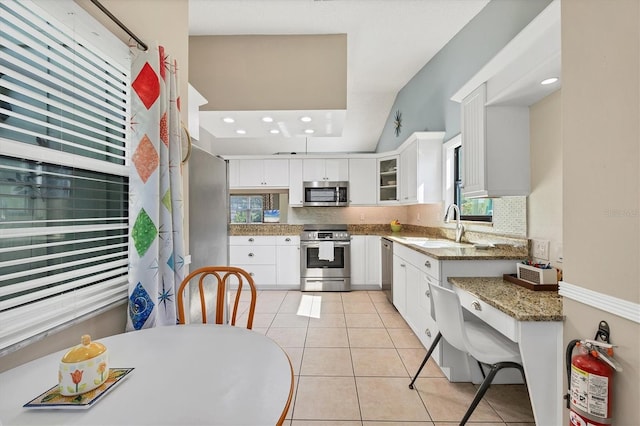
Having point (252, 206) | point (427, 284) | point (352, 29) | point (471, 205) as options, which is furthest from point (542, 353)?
point (252, 206)

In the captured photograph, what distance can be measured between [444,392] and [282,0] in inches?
136

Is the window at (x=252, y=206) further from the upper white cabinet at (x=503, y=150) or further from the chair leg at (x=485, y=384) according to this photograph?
the chair leg at (x=485, y=384)

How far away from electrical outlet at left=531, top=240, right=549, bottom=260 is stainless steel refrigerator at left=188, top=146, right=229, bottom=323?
2405 millimetres

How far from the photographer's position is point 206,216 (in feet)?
7.37

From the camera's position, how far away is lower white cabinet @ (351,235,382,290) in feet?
15.9

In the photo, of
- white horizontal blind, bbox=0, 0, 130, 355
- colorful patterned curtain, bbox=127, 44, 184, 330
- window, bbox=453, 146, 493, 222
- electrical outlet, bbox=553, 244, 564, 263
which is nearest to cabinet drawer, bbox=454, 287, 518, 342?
electrical outlet, bbox=553, 244, 564, 263

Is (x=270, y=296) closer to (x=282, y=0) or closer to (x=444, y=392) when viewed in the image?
(x=444, y=392)

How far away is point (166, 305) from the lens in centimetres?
161

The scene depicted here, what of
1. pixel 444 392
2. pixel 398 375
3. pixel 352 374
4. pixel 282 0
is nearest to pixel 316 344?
pixel 352 374

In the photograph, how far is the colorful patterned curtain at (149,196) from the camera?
4.77ft

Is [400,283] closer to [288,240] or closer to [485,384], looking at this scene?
[485,384]

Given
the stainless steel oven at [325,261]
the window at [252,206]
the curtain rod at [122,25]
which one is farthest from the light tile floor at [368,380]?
the curtain rod at [122,25]

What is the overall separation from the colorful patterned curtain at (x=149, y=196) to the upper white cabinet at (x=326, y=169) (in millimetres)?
3507

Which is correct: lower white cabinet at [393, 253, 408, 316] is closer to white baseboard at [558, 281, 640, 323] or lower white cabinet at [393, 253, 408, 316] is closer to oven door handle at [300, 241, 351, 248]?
oven door handle at [300, 241, 351, 248]
